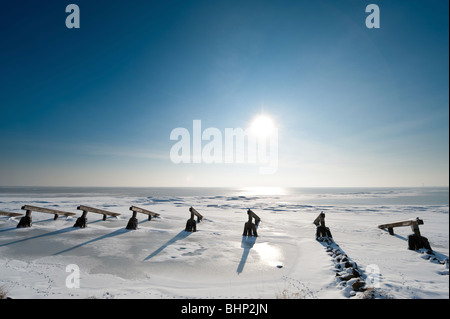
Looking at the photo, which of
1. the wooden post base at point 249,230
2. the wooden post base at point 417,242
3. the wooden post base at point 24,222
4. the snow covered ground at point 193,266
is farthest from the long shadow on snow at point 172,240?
the wooden post base at point 417,242

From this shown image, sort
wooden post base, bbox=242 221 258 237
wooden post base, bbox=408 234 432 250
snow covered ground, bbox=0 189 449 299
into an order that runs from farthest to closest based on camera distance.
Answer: wooden post base, bbox=242 221 258 237
wooden post base, bbox=408 234 432 250
snow covered ground, bbox=0 189 449 299

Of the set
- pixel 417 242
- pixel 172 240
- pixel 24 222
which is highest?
pixel 24 222

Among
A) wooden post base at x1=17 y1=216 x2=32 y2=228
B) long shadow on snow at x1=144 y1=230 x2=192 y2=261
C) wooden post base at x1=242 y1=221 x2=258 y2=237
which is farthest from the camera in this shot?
wooden post base at x1=242 y1=221 x2=258 y2=237

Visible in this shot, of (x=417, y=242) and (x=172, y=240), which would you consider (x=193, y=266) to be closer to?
(x=172, y=240)

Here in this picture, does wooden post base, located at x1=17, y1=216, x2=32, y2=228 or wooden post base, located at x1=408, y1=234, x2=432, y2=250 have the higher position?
wooden post base, located at x1=17, y1=216, x2=32, y2=228

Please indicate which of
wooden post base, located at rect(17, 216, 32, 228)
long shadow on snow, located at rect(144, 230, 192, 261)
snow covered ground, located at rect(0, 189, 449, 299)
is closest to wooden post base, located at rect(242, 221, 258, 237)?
snow covered ground, located at rect(0, 189, 449, 299)

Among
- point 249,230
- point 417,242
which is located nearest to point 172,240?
point 249,230

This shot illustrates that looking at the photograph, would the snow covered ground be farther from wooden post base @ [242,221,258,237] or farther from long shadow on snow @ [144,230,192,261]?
wooden post base @ [242,221,258,237]

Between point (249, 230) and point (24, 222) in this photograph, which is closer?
point (24, 222)

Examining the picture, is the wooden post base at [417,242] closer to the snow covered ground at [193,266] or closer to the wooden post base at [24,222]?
the snow covered ground at [193,266]

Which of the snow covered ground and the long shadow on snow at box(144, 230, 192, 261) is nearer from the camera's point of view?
the snow covered ground

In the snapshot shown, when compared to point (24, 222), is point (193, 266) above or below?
below
